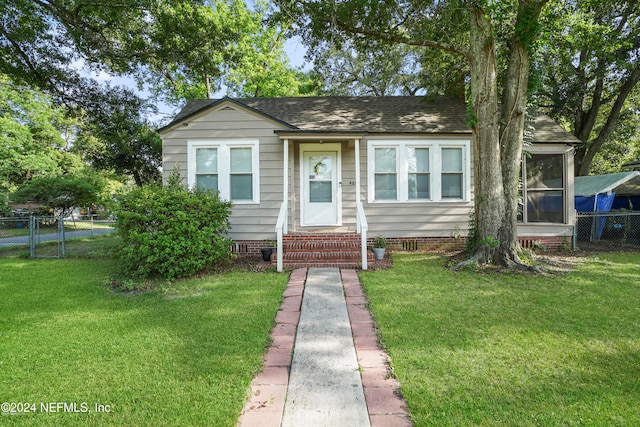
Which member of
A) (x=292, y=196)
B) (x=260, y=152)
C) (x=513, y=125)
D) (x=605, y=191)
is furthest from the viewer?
(x=605, y=191)

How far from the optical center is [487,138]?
6.03 meters

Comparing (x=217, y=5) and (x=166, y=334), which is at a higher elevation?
(x=217, y=5)

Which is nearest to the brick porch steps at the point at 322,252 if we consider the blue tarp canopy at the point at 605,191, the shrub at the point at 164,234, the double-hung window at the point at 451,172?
the shrub at the point at 164,234

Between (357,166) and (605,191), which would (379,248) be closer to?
(357,166)

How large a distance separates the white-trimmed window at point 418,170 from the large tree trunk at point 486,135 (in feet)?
5.72

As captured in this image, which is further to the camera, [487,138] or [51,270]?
[51,270]

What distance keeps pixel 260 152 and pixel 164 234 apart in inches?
120

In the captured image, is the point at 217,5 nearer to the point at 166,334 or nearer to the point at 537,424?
the point at 166,334

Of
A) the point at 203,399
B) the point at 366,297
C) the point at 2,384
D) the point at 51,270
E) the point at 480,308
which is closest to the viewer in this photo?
the point at 203,399

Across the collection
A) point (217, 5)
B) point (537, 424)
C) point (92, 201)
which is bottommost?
point (537, 424)

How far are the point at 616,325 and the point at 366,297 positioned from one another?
280 centimetres

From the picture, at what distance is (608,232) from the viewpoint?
9.41m

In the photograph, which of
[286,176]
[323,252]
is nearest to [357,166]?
[286,176]

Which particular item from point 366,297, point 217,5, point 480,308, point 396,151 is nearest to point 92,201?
point 217,5
